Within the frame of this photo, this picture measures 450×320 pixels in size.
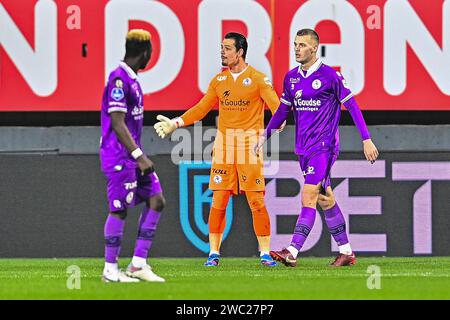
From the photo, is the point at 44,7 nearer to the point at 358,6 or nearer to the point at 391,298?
the point at 358,6

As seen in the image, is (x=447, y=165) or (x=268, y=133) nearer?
(x=268, y=133)

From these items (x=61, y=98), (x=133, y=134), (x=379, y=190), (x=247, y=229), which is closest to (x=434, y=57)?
(x=379, y=190)

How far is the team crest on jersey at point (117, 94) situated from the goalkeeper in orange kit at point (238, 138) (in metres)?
2.48

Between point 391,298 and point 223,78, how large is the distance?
395 cm

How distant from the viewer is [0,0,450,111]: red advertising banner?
Answer: 1324 cm

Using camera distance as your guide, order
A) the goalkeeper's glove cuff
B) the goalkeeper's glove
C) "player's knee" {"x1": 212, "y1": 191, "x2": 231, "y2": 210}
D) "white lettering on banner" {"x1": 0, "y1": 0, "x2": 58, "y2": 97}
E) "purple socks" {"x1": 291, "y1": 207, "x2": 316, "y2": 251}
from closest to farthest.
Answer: the goalkeeper's glove, "purple socks" {"x1": 291, "y1": 207, "x2": 316, "y2": 251}, the goalkeeper's glove cuff, "player's knee" {"x1": 212, "y1": 191, "x2": 231, "y2": 210}, "white lettering on banner" {"x1": 0, "y1": 0, "x2": 58, "y2": 97}

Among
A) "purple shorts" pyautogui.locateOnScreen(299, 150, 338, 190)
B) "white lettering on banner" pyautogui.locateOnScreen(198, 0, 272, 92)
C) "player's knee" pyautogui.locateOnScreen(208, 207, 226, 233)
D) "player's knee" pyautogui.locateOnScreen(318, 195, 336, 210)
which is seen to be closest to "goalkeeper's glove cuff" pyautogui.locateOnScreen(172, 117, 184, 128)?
"player's knee" pyautogui.locateOnScreen(208, 207, 226, 233)

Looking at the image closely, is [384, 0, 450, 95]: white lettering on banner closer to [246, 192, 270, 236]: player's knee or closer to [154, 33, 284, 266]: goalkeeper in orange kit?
[154, 33, 284, 266]: goalkeeper in orange kit

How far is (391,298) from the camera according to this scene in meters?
8.16

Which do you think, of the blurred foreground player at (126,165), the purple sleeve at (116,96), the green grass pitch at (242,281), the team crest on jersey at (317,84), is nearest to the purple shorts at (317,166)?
the team crest on jersey at (317,84)

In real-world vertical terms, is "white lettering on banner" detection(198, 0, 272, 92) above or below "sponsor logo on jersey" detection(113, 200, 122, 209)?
above

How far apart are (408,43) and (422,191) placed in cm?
160

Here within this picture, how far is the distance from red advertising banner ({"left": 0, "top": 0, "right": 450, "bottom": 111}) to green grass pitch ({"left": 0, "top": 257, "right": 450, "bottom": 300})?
1.96m

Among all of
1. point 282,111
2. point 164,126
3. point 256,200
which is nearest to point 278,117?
point 282,111
